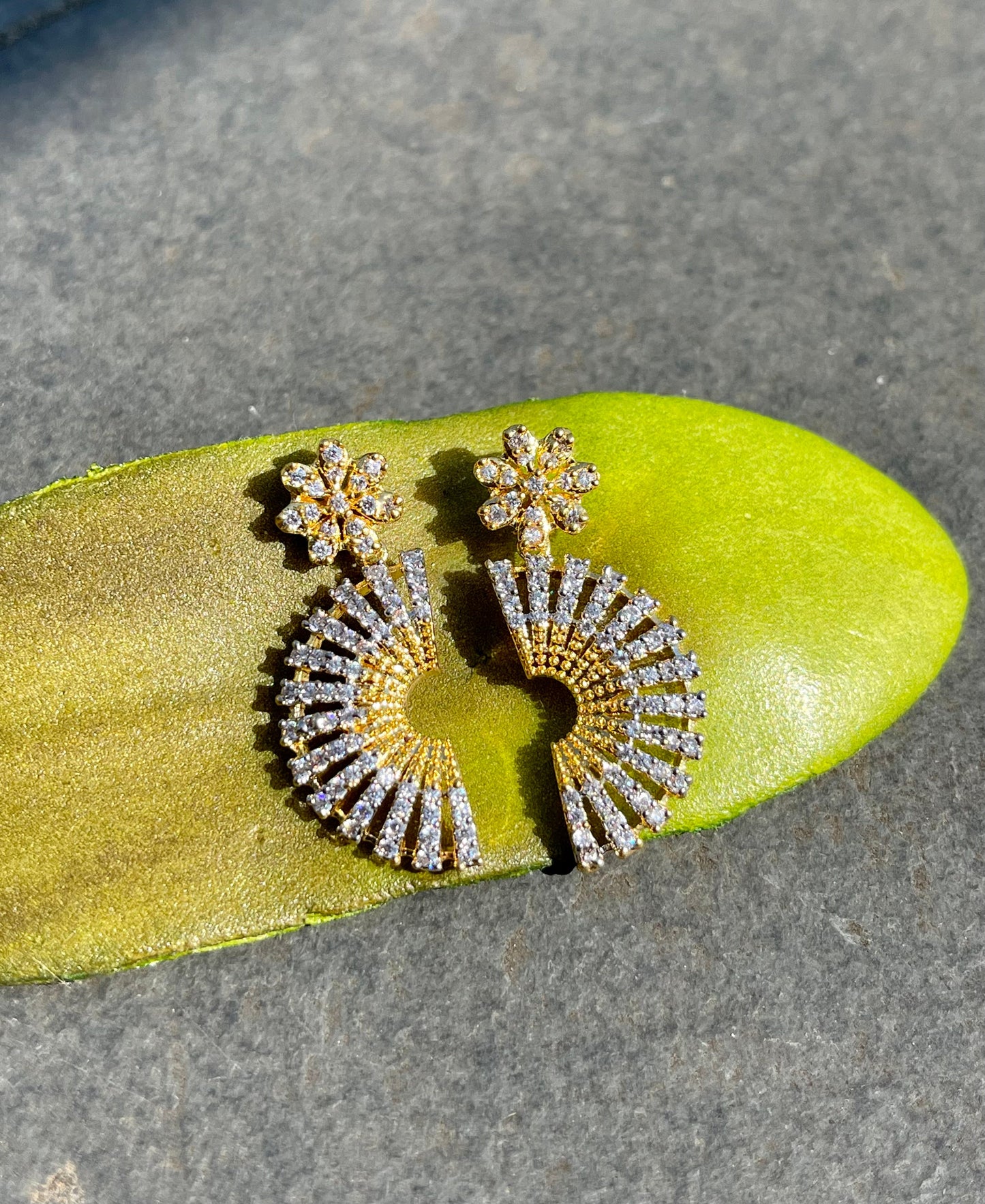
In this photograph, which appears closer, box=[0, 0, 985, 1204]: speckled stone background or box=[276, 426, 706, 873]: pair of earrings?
box=[276, 426, 706, 873]: pair of earrings

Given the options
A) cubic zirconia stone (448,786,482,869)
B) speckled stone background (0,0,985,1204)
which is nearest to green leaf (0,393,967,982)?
cubic zirconia stone (448,786,482,869)

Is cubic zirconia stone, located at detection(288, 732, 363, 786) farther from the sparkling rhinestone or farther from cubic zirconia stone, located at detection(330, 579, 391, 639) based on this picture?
the sparkling rhinestone

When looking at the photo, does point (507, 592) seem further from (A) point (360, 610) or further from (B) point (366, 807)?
(B) point (366, 807)

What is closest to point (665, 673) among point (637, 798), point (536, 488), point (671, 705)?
point (671, 705)

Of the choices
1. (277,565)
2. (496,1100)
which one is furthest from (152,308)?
(496,1100)

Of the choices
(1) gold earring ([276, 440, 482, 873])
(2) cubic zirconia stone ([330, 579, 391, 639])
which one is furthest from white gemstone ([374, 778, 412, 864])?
(2) cubic zirconia stone ([330, 579, 391, 639])

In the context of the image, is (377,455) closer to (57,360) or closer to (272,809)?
(272,809)

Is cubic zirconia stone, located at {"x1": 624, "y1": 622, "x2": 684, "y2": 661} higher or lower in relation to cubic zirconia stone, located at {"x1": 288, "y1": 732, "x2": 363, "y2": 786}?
lower

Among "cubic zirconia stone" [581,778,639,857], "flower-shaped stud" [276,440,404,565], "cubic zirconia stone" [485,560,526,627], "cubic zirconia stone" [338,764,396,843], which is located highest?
"flower-shaped stud" [276,440,404,565]
